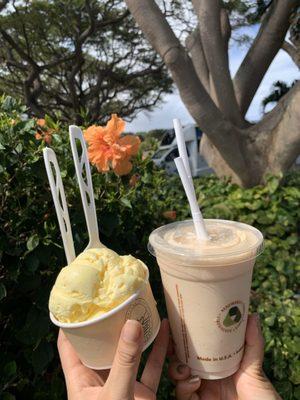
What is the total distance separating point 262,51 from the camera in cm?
376

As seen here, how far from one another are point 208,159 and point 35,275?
3234 millimetres

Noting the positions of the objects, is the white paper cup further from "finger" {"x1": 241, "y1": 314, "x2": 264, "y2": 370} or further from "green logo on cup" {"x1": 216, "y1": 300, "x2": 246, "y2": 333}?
"finger" {"x1": 241, "y1": 314, "x2": 264, "y2": 370}

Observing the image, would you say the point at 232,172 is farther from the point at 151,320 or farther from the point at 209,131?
the point at 151,320

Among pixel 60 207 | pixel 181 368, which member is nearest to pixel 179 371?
pixel 181 368

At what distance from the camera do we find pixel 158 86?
13891 millimetres

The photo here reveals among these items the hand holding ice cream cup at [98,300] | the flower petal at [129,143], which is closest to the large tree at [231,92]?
the flower petal at [129,143]

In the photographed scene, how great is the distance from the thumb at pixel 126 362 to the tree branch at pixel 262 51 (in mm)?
3533

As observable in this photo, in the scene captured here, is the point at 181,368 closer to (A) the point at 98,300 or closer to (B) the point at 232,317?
(B) the point at 232,317

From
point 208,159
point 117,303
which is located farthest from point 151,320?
point 208,159

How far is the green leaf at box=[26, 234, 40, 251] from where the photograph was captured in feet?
4.17

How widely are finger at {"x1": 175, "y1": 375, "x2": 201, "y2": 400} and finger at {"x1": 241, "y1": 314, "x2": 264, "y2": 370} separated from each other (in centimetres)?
17

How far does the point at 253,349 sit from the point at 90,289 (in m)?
0.63

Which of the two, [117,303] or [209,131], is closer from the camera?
[117,303]

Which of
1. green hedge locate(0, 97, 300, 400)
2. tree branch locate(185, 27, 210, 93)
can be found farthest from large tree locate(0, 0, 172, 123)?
green hedge locate(0, 97, 300, 400)
